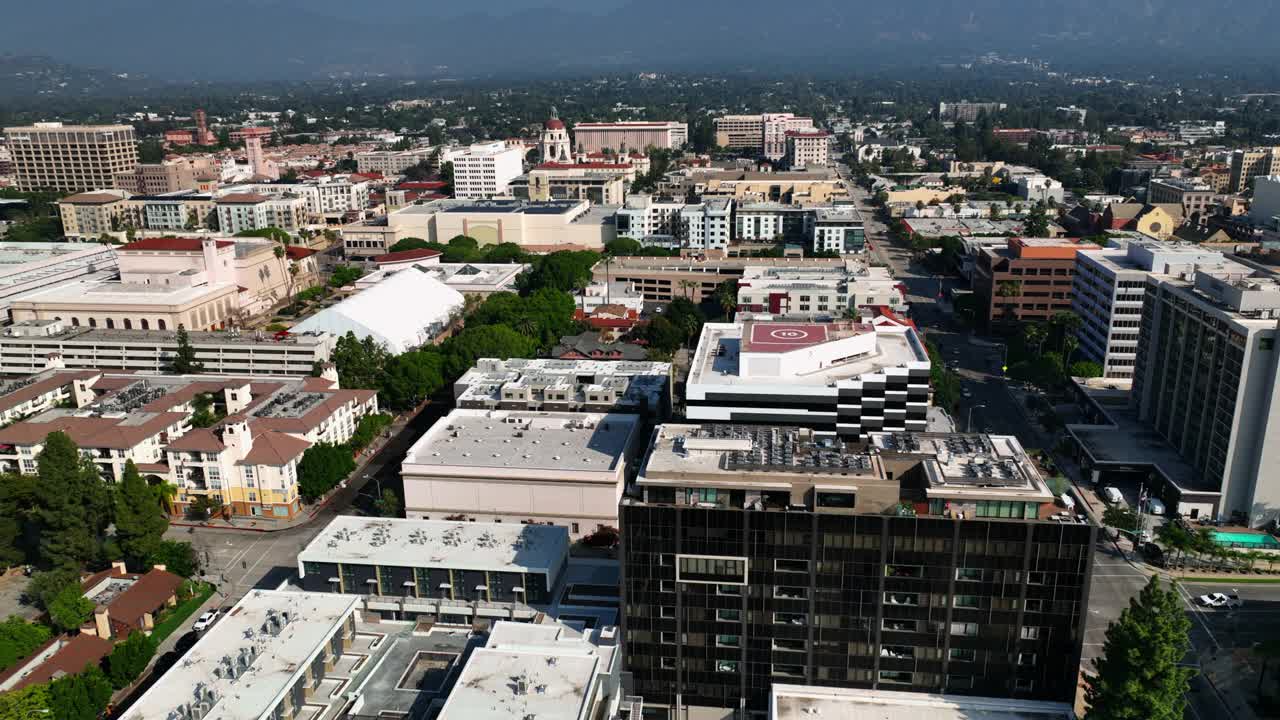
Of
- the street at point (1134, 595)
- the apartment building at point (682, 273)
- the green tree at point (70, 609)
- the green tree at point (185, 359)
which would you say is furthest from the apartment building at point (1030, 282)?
the green tree at point (70, 609)

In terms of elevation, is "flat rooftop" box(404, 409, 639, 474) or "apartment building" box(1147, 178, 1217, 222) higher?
"apartment building" box(1147, 178, 1217, 222)

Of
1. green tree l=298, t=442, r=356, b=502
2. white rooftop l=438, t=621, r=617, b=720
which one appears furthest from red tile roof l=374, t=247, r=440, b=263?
white rooftop l=438, t=621, r=617, b=720

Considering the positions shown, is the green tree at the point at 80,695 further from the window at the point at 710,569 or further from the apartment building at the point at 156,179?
the apartment building at the point at 156,179

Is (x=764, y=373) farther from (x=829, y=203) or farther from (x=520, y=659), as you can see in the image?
(x=829, y=203)

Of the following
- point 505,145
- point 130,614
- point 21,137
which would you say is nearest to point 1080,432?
point 130,614

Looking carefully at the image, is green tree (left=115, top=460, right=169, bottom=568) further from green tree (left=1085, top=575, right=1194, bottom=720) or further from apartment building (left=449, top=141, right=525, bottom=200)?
apartment building (left=449, top=141, right=525, bottom=200)

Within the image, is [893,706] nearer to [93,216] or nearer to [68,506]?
[68,506]

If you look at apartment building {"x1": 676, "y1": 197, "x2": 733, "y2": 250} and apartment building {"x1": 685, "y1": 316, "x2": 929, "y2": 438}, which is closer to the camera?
apartment building {"x1": 685, "y1": 316, "x2": 929, "y2": 438}
